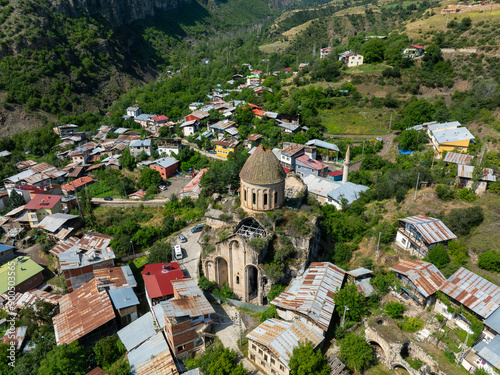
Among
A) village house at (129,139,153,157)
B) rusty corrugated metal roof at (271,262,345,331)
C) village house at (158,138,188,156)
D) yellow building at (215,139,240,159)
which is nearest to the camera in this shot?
rusty corrugated metal roof at (271,262,345,331)

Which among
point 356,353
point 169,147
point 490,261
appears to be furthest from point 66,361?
point 169,147

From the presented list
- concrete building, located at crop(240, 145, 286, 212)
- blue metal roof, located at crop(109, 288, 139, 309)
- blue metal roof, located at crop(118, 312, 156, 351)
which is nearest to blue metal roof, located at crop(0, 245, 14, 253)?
blue metal roof, located at crop(109, 288, 139, 309)

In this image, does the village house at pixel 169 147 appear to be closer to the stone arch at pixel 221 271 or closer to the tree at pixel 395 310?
→ the stone arch at pixel 221 271

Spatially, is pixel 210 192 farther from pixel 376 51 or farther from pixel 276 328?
pixel 376 51

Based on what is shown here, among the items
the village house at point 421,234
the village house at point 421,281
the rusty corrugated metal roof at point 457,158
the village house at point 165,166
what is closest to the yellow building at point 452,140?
the rusty corrugated metal roof at point 457,158

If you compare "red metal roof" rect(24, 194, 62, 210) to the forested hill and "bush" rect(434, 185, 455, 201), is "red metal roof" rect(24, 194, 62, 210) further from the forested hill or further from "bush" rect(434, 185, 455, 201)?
"bush" rect(434, 185, 455, 201)

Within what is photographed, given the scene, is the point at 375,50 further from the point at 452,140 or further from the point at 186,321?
the point at 186,321

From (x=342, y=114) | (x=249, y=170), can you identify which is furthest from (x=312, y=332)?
(x=342, y=114)
